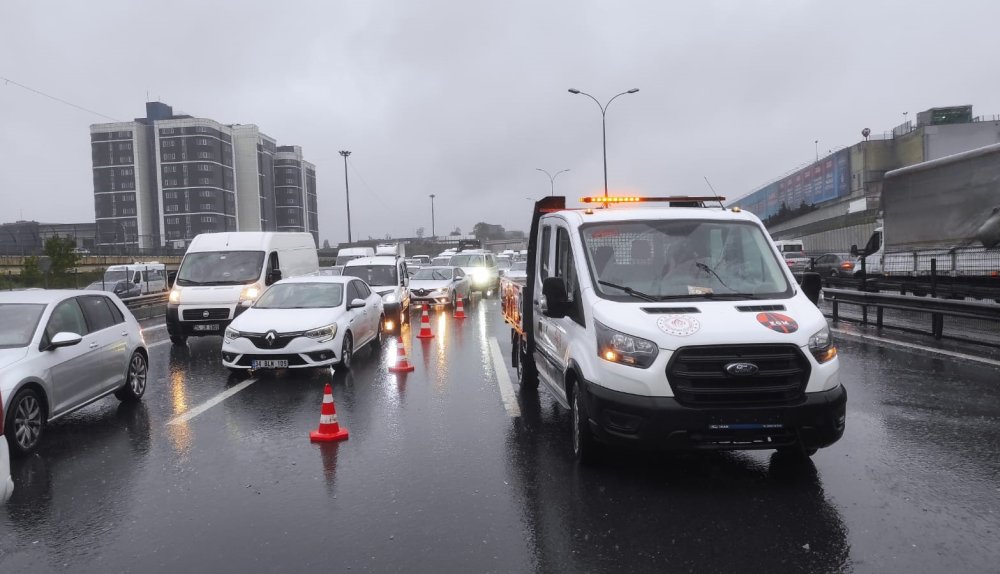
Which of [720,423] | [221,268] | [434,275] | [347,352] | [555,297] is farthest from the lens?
[434,275]

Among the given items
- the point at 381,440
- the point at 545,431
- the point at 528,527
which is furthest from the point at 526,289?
the point at 528,527

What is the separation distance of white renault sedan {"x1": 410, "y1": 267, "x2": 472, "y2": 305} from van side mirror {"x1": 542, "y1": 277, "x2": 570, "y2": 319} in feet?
58.3

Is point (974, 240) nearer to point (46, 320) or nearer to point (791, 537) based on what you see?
point (791, 537)

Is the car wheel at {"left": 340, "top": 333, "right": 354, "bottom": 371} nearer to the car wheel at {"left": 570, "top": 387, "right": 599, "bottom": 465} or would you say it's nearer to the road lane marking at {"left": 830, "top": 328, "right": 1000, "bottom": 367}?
the car wheel at {"left": 570, "top": 387, "right": 599, "bottom": 465}

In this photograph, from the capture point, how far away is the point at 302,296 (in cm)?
1198

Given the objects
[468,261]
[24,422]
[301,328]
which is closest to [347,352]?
[301,328]

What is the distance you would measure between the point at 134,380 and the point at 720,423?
6.97 meters

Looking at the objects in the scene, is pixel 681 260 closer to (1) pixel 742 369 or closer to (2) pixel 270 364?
(1) pixel 742 369

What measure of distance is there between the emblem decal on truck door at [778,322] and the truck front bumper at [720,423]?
1.58ft

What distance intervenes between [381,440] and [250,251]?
10.4m

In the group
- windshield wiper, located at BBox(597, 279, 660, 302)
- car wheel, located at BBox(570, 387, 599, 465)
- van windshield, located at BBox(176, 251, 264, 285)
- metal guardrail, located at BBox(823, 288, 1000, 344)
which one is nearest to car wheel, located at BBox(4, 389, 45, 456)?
car wheel, located at BBox(570, 387, 599, 465)

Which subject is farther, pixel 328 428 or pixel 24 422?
pixel 328 428

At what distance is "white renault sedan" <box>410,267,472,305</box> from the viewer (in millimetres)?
23906

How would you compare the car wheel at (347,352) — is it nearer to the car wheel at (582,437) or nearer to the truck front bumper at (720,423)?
the car wheel at (582,437)
